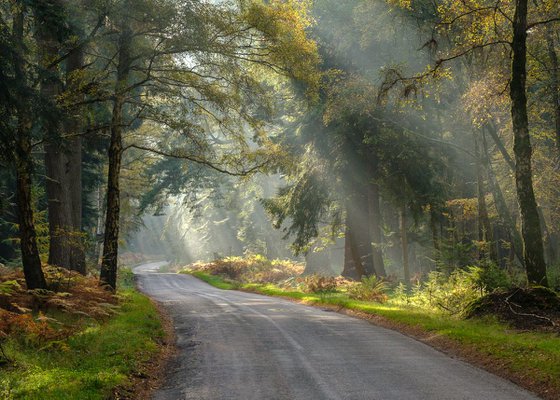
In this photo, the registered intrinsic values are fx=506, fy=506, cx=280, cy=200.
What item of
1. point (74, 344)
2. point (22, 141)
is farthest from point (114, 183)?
point (74, 344)

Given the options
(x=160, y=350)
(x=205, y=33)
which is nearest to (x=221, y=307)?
(x=160, y=350)

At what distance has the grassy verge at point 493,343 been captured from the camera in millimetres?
8086

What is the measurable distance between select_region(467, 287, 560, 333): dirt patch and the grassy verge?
13.4 inches

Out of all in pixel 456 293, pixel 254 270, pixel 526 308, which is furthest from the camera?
pixel 254 270

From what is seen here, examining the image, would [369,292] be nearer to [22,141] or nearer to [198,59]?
[198,59]

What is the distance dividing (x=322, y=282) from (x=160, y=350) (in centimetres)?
1555

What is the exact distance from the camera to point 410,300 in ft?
60.7

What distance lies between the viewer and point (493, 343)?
10.0 meters

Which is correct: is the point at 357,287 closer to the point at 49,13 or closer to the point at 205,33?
the point at 205,33

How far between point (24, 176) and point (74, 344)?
4.59 metres

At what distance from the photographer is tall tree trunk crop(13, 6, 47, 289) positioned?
10.9 m

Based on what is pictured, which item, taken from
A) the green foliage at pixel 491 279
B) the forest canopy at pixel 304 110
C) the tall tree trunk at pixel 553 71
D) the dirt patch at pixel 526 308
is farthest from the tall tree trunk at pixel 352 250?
the dirt patch at pixel 526 308

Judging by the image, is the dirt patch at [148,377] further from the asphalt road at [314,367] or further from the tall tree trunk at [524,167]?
the tall tree trunk at [524,167]

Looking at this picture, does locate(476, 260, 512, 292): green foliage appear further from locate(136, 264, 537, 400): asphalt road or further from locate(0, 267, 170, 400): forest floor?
locate(0, 267, 170, 400): forest floor
